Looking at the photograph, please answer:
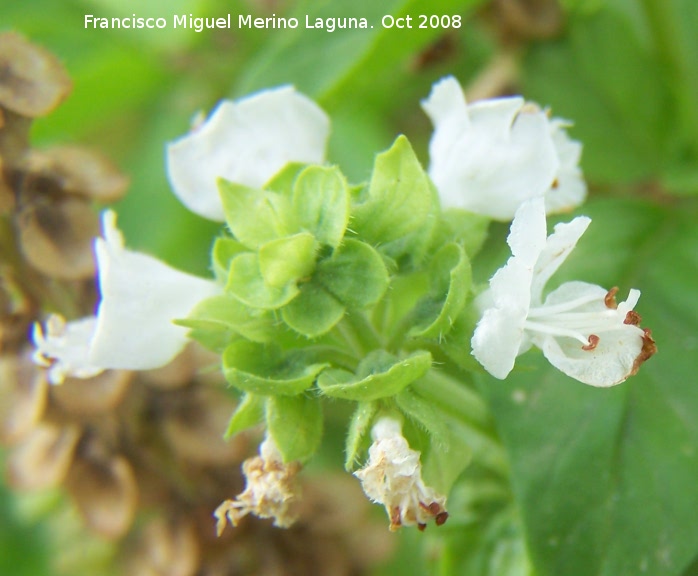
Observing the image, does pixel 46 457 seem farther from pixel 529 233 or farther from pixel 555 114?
pixel 555 114

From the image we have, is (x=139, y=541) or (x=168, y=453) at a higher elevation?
(x=168, y=453)

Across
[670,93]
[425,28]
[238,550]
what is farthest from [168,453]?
[670,93]

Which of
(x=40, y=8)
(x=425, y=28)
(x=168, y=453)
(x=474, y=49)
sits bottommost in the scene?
(x=168, y=453)

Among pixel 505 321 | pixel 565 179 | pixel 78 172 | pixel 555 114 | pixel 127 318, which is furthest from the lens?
pixel 555 114

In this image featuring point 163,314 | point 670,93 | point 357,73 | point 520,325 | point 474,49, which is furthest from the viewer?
point 474,49

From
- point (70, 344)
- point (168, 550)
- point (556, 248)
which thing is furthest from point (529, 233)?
point (168, 550)

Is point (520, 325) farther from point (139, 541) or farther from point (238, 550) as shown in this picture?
point (139, 541)
